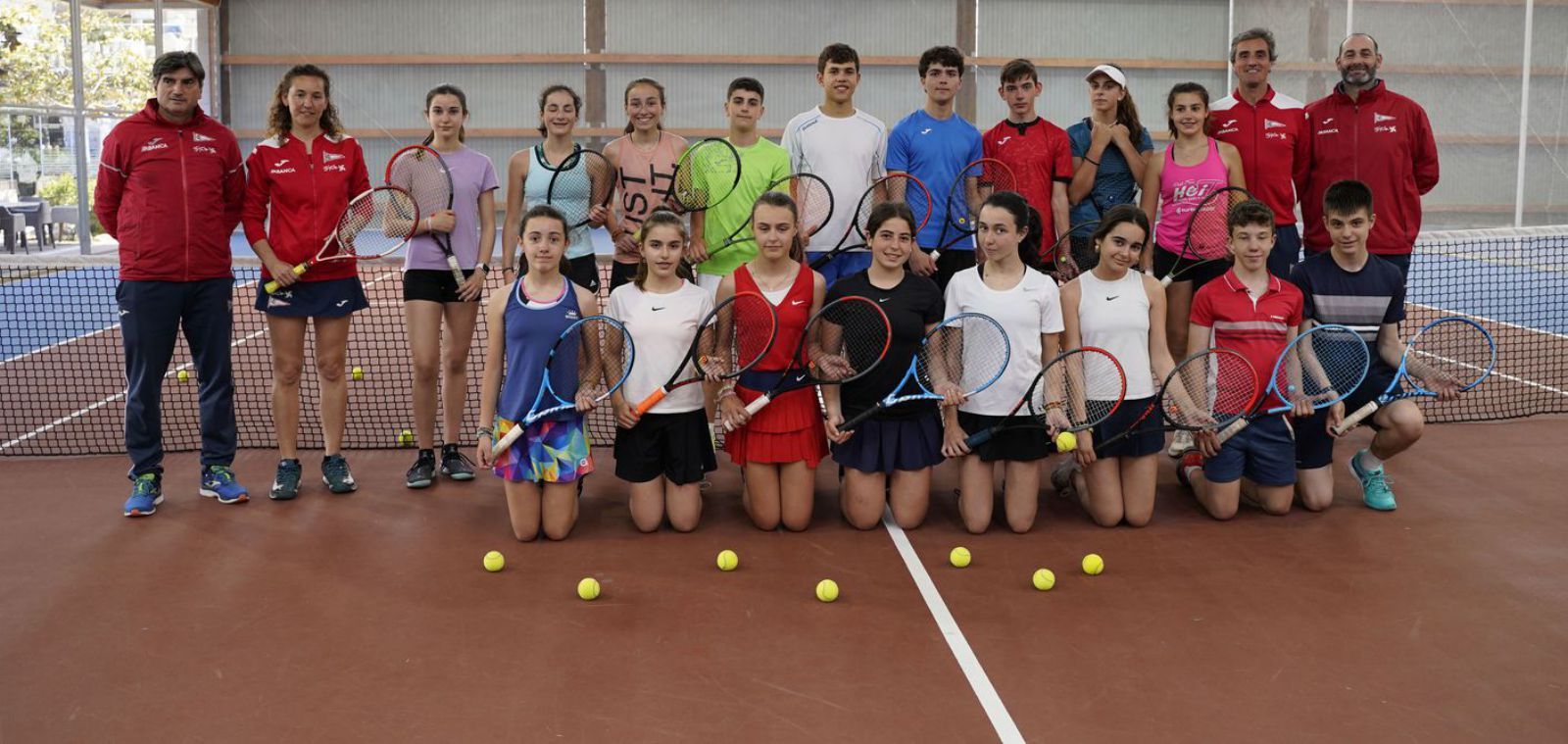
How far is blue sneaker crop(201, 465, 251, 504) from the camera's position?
4.76 metres

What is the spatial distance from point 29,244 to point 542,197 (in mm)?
10601

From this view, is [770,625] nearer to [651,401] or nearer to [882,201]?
[651,401]

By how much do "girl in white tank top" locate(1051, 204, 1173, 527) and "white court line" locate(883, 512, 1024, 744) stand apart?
71 centimetres

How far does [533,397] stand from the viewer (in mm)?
4355

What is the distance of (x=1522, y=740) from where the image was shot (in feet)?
9.44

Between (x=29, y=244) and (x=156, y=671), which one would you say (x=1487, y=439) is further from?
(x=29, y=244)

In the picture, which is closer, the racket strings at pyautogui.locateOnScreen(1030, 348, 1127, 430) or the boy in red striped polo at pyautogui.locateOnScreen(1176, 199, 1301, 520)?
the racket strings at pyautogui.locateOnScreen(1030, 348, 1127, 430)

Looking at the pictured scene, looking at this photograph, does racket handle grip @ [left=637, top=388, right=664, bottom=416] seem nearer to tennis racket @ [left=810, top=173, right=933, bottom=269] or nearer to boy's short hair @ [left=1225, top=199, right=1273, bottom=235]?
tennis racket @ [left=810, top=173, right=933, bottom=269]

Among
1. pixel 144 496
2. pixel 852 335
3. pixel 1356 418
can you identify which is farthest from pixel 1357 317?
pixel 144 496

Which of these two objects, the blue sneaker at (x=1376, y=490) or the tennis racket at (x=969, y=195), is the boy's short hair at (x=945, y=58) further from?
the blue sneaker at (x=1376, y=490)

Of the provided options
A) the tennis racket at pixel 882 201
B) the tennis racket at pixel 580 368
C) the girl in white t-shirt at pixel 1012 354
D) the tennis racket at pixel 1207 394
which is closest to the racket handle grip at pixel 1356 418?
the tennis racket at pixel 1207 394

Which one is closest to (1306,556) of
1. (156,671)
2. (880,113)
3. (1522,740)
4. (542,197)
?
(1522,740)

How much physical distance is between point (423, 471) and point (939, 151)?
94.2 inches

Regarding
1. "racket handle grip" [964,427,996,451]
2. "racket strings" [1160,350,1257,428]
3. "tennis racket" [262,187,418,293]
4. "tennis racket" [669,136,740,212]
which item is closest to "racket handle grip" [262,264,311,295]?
"tennis racket" [262,187,418,293]
